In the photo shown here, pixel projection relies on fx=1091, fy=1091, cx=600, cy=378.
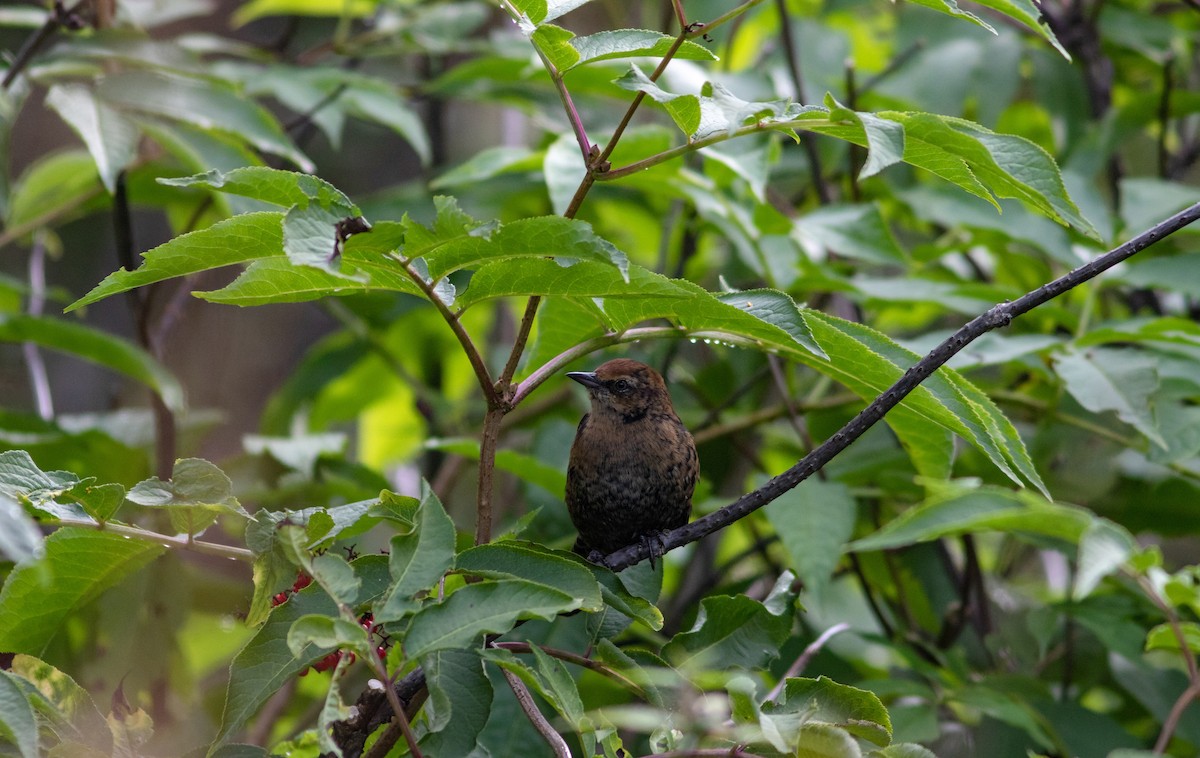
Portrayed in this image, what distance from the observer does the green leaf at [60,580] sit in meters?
1.61

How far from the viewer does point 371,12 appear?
4191 mm

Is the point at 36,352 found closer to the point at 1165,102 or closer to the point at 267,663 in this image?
the point at 267,663

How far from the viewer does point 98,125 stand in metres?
2.57

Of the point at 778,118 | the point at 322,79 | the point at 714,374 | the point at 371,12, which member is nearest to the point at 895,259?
the point at 714,374

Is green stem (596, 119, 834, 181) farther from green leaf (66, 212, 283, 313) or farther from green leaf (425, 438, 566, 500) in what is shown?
green leaf (425, 438, 566, 500)

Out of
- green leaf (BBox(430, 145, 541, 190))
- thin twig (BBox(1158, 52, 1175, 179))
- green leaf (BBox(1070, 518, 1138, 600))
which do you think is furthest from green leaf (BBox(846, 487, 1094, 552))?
thin twig (BBox(1158, 52, 1175, 179))

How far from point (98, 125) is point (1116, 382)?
239cm

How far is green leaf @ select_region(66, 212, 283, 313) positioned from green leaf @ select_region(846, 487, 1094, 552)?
42.6 inches

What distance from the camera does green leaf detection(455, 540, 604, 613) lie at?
1.50 meters

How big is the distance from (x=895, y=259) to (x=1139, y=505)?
96cm

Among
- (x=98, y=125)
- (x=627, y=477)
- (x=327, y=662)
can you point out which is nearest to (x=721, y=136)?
(x=327, y=662)

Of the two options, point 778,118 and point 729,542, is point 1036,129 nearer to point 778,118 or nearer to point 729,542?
point 729,542

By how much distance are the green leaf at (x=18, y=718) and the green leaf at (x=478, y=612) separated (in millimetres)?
434

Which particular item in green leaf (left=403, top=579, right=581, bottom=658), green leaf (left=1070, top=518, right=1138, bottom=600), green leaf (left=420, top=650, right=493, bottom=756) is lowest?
green leaf (left=420, top=650, right=493, bottom=756)
